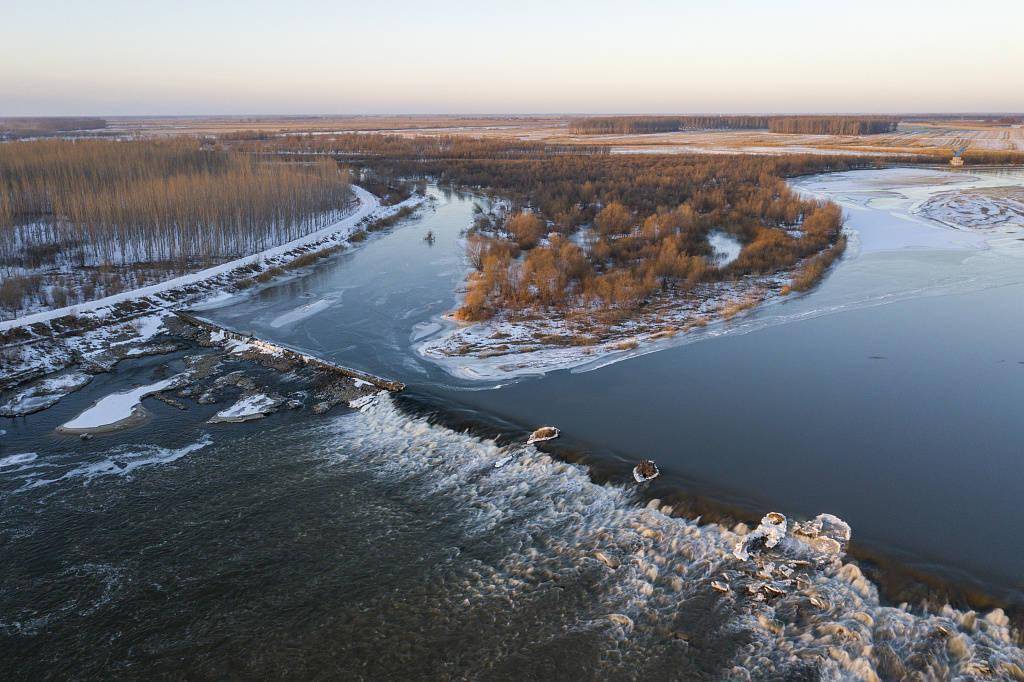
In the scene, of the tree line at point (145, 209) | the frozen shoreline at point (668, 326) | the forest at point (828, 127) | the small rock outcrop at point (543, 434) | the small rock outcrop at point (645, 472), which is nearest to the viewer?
the small rock outcrop at point (645, 472)

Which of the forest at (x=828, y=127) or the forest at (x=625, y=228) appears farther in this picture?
the forest at (x=828, y=127)

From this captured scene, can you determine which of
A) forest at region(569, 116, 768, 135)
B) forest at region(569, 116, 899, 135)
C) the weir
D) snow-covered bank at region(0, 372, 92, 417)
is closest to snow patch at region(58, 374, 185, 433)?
snow-covered bank at region(0, 372, 92, 417)

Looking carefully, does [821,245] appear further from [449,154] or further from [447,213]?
[449,154]

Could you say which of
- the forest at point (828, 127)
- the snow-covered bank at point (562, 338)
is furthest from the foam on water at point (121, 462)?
the forest at point (828, 127)

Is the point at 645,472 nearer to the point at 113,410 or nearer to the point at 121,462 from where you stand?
the point at 121,462

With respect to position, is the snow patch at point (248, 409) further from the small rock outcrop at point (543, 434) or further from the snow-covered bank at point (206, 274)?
the snow-covered bank at point (206, 274)

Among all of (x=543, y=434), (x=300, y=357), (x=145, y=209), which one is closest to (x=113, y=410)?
(x=300, y=357)
